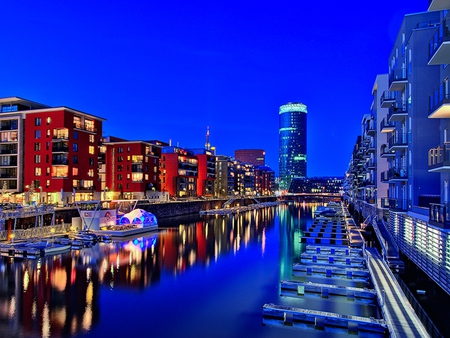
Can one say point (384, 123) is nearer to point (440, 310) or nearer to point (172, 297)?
point (440, 310)

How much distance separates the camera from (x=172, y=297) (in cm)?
2514

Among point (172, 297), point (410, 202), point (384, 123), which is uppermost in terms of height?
point (384, 123)

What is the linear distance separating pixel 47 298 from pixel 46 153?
48.0 metres

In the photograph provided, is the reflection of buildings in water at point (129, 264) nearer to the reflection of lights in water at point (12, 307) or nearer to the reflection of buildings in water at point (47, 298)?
the reflection of buildings in water at point (47, 298)

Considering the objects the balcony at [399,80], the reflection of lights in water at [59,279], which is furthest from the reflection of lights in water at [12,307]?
the balcony at [399,80]

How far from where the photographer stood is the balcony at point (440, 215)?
61.8 feet

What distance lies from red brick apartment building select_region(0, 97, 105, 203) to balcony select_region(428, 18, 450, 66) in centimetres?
5862

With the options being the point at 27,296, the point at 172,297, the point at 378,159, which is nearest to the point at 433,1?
the point at 172,297

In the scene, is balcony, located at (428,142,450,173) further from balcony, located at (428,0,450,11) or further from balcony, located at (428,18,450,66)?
balcony, located at (428,0,450,11)

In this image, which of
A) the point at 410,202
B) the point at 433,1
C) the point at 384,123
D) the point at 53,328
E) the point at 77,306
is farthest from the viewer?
the point at 384,123

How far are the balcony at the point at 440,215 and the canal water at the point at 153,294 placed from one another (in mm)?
6118

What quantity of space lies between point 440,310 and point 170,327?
1428cm

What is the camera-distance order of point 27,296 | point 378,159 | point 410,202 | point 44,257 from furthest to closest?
point 378,159, point 44,257, point 410,202, point 27,296

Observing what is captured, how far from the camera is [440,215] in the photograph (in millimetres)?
19703
